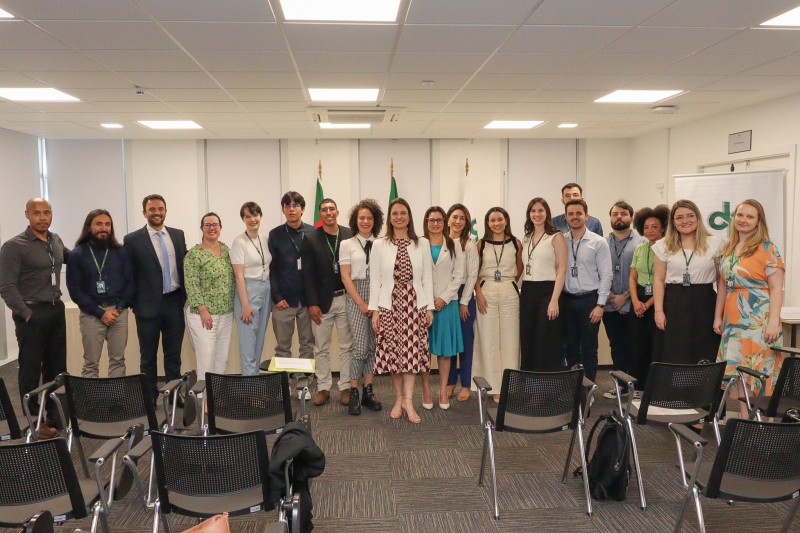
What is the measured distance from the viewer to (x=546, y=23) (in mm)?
3600

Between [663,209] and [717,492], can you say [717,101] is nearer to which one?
[663,209]

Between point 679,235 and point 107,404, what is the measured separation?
3.86 metres

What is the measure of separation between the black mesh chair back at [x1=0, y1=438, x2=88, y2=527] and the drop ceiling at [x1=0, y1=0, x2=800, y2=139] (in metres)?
2.37

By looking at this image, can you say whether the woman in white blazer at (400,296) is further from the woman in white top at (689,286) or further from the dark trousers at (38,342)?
the dark trousers at (38,342)

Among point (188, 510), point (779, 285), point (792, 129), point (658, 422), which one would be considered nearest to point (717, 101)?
point (792, 129)

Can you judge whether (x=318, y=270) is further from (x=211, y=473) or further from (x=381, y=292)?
(x=211, y=473)

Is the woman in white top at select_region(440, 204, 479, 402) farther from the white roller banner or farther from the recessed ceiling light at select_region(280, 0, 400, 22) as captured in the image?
the white roller banner

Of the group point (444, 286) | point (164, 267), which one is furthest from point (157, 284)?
point (444, 286)

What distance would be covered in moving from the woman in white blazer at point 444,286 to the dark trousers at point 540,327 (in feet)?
1.76

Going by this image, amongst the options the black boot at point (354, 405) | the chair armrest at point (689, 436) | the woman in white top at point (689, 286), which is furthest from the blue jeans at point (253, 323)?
the chair armrest at point (689, 436)

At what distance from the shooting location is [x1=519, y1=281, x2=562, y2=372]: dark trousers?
459cm

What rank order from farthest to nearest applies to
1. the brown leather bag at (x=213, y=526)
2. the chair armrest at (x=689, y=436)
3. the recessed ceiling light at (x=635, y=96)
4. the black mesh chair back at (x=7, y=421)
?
the recessed ceiling light at (x=635, y=96) → the black mesh chair back at (x=7, y=421) → the chair armrest at (x=689, y=436) → the brown leather bag at (x=213, y=526)

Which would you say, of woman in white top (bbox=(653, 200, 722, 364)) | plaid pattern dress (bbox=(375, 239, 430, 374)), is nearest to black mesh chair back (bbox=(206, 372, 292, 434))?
plaid pattern dress (bbox=(375, 239, 430, 374))

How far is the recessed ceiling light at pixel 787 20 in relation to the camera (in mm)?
3481
